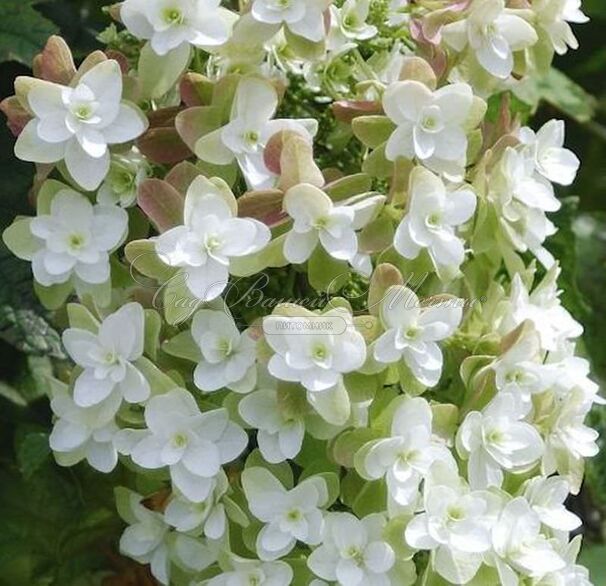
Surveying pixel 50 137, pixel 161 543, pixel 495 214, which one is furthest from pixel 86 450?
pixel 495 214

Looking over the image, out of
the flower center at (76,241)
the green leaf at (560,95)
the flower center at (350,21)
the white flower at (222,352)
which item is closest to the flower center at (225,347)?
the white flower at (222,352)

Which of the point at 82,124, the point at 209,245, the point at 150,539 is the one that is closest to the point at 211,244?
the point at 209,245

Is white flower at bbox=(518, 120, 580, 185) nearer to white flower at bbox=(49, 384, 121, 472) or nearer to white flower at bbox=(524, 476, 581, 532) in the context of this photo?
white flower at bbox=(524, 476, 581, 532)

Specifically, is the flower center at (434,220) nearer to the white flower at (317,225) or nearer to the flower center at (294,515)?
the white flower at (317,225)

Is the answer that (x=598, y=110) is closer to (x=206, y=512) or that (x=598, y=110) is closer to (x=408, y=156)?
(x=408, y=156)

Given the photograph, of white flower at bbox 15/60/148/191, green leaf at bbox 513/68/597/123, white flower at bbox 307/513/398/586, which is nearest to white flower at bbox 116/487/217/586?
white flower at bbox 307/513/398/586
